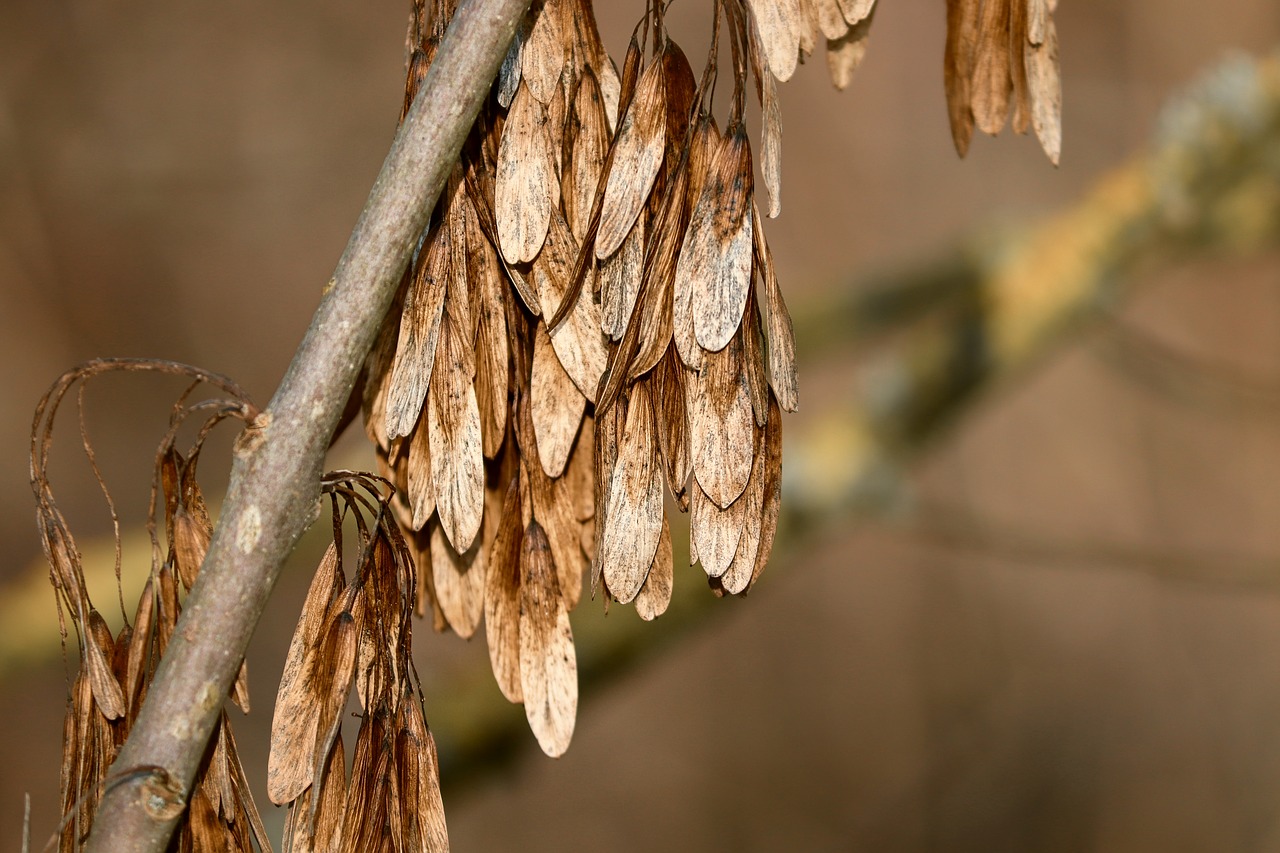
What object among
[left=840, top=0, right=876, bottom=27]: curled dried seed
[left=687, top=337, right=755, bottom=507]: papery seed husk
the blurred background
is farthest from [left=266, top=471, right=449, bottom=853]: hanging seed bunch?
the blurred background

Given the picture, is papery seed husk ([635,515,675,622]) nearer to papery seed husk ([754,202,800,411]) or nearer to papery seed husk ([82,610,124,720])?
papery seed husk ([754,202,800,411])

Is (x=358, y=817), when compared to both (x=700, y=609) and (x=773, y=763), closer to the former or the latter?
(x=700, y=609)

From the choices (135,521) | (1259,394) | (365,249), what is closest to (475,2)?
(365,249)

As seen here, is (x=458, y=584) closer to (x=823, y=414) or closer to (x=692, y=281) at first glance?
(x=692, y=281)

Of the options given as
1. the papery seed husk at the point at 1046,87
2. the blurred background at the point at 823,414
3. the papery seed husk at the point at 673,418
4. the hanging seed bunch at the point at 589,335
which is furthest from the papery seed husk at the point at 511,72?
the blurred background at the point at 823,414

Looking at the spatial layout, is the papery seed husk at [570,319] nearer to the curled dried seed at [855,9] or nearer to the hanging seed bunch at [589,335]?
the hanging seed bunch at [589,335]
